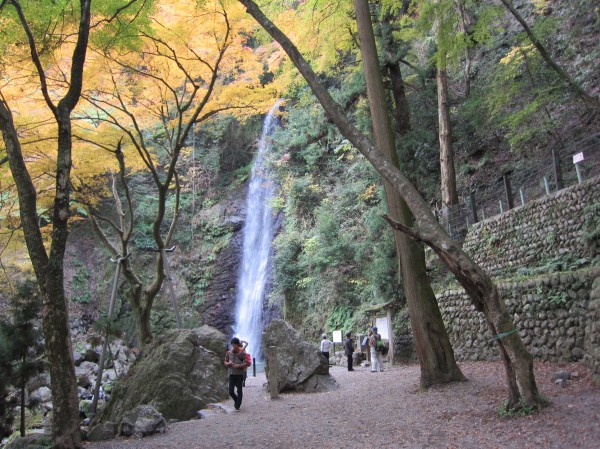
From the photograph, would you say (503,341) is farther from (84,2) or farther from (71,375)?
(84,2)

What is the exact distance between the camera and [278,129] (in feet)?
90.2

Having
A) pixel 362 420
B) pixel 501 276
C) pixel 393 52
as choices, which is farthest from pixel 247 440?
pixel 393 52

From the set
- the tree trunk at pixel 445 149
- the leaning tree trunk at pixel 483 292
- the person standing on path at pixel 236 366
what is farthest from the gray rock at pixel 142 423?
the tree trunk at pixel 445 149

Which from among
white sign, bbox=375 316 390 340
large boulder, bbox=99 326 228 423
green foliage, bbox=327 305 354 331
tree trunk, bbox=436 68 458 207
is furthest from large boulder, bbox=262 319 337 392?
tree trunk, bbox=436 68 458 207

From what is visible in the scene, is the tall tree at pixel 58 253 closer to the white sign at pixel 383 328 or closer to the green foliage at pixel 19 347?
the green foliage at pixel 19 347

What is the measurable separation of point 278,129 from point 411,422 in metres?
23.4

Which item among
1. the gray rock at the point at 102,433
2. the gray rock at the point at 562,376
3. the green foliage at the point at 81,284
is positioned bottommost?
the gray rock at the point at 102,433

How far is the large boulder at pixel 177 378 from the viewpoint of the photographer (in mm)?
8641

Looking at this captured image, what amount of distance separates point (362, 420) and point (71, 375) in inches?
149

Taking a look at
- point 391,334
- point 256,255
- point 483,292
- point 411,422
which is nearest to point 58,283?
point 411,422

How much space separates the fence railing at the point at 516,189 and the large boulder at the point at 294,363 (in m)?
6.39

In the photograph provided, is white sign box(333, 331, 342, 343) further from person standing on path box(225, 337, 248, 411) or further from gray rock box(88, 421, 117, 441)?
gray rock box(88, 421, 117, 441)

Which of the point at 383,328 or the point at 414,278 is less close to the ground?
→ the point at 414,278

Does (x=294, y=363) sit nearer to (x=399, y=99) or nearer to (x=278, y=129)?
(x=399, y=99)
